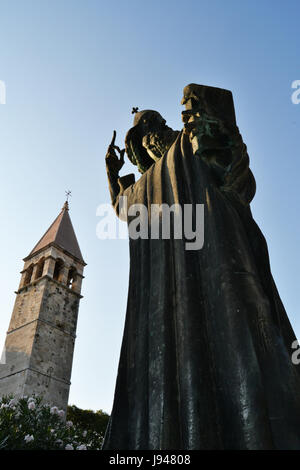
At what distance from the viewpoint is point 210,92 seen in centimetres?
305

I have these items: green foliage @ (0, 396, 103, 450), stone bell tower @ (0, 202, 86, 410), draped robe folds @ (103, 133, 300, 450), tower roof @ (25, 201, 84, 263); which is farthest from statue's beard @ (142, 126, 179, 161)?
tower roof @ (25, 201, 84, 263)

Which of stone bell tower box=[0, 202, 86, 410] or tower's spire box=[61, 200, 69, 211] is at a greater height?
tower's spire box=[61, 200, 69, 211]

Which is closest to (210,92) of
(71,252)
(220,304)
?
(220,304)

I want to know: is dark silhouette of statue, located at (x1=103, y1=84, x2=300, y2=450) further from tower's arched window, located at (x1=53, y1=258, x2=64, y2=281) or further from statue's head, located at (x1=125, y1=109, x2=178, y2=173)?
tower's arched window, located at (x1=53, y1=258, x2=64, y2=281)

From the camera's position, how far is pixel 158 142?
3488 mm

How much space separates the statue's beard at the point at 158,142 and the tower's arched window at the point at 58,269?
112 feet

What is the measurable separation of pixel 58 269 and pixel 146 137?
34983mm

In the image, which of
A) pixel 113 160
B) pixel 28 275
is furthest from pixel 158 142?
pixel 28 275

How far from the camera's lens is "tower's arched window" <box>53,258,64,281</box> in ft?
121

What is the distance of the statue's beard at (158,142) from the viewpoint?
346cm

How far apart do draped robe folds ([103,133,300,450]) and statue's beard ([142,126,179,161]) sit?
2.42ft

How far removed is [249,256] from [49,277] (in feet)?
110

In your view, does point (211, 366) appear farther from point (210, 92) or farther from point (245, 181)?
point (210, 92)

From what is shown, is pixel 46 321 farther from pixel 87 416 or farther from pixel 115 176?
pixel 115 176
